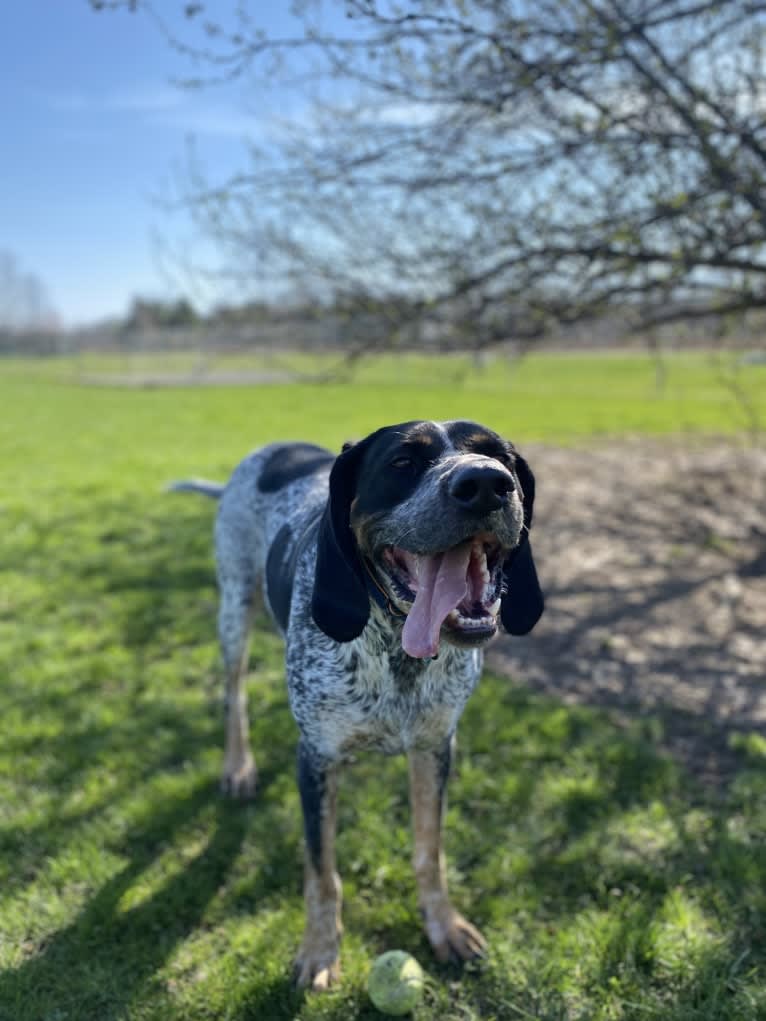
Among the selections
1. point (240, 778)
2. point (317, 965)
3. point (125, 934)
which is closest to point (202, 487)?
point (240, 778)

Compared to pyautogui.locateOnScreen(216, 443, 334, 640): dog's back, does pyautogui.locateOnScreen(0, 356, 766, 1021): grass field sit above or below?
below

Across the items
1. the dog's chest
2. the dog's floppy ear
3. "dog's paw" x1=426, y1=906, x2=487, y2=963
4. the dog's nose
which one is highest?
the dog's nose

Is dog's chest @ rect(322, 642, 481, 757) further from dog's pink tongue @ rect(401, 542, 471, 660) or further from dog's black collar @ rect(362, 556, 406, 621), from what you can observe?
dog's pink tongue @ rect(401, 542, 471, 660)

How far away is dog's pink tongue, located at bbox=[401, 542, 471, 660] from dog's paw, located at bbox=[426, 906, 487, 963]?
1.25 m

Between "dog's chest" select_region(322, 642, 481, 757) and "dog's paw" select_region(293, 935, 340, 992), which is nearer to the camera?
"dog's chest" select_region(322, 642, 481, 757)

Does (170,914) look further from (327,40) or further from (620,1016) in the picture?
(327,40)

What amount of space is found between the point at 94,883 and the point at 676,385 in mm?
23788

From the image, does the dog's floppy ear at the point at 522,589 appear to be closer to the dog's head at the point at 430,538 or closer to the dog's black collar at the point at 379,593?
the dog's head at the point at 430,538

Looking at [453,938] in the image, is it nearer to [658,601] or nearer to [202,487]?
[202,487]

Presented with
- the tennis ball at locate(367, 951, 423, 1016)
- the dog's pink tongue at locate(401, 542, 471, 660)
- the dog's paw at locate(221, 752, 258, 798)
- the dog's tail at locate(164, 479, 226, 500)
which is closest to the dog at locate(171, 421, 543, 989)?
the dog's pink tongue at locate(401, 542, 471, 660)

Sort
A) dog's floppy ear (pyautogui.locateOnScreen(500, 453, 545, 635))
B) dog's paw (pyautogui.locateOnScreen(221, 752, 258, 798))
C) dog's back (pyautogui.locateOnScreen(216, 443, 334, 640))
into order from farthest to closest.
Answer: dog's paw (pyautogui.locateOnScreen(221, 752, 258, 798)) → dog's back (pyautogui.locateOnScreen(216, 443, 334, 640)) → dog's floppy ear (pyautogui.locateOnScreen(500, 453, 545, 635))

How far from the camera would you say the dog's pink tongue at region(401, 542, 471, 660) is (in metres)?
2.05

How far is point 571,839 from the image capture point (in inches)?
128

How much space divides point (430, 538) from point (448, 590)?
18cm
